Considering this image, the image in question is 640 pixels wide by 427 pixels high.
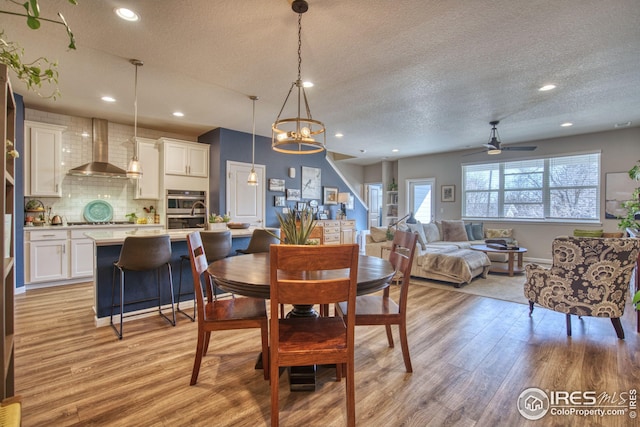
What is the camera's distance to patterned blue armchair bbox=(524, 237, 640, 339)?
100 inches

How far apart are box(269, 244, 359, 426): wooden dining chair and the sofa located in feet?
9.42

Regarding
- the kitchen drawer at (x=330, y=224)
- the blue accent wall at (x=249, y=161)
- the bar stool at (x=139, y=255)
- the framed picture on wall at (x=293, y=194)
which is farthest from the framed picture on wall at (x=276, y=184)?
the bar stool at (x=139, y=255)

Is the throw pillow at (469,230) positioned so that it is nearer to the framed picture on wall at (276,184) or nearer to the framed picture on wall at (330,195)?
the framed picture on wall at (330,195)

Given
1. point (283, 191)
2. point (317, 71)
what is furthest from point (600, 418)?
point (283, 191)

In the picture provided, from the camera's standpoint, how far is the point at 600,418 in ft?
5.57

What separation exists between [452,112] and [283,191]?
3.57 m

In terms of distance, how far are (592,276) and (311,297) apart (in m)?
2.70

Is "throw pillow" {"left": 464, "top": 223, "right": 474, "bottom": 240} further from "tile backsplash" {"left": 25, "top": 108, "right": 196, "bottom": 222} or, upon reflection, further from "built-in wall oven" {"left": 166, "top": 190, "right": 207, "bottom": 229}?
"tile backsplash" {"left": 25, "top": 108, "right": 196, "bottom": 222}

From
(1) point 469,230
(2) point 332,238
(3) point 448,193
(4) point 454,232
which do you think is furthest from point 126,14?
(3) point 448,193

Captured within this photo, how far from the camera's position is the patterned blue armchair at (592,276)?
2.55 m

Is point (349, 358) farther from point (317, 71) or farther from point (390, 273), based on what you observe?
point (317, 71)

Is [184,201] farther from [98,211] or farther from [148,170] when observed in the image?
[98,211]

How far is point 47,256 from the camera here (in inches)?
171

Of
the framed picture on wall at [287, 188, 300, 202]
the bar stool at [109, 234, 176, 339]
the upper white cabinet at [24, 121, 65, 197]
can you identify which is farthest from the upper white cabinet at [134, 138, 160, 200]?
the bar stool at [109, 234, 176, 339]
